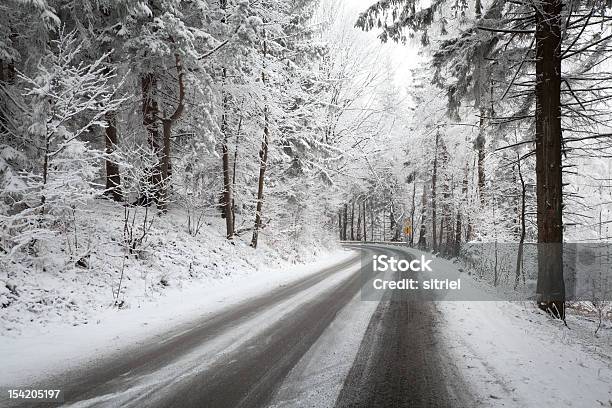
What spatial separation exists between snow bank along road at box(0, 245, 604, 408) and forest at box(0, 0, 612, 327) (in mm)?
2961

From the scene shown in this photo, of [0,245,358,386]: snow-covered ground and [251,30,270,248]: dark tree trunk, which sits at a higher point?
[251,30,270,248]: dark tree trunk

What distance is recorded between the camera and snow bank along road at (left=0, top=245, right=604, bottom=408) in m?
3.66

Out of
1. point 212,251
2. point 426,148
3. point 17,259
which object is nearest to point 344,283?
point 212,251

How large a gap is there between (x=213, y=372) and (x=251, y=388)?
68 cm

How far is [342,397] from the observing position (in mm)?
3664

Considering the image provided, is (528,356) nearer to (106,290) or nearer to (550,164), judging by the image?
(550,164)

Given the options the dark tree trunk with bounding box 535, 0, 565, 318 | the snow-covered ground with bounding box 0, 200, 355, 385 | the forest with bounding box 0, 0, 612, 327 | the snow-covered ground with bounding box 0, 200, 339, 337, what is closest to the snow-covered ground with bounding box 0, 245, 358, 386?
the snow-covered ground with bounding box 0, 200, 355, 385

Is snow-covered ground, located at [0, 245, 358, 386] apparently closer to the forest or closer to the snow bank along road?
the snow bank along road

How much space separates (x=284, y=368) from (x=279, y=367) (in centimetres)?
7

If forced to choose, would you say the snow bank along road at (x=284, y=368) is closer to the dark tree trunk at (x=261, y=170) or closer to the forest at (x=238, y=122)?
the forest at (x=238, y=122)

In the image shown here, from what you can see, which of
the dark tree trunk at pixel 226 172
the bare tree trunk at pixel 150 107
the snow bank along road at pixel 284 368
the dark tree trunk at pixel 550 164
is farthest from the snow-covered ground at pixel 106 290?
the dark tree trunk at pixel 550 164

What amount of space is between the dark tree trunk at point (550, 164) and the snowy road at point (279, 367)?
278cm

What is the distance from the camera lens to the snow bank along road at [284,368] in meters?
3.66

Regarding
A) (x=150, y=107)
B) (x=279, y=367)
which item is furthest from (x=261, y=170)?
(x=279, y=367)
